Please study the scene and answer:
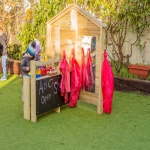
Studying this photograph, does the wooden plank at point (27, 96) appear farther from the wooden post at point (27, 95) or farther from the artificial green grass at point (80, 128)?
the artificial green grass at point (80, 128)

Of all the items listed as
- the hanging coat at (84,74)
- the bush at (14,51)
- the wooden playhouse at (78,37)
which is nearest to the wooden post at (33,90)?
the wooden playhouse at (78,37)

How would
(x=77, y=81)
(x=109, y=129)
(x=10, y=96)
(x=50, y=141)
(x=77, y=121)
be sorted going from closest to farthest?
(x=50, y=141), (x=109, y=129), (x=77, y=121), (x=77, y=81), (x=10, y=96)

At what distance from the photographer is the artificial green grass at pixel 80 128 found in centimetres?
436

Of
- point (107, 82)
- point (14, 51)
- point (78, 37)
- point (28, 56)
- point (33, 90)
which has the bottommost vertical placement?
point (33, 90)

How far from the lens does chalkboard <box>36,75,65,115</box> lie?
525 cm

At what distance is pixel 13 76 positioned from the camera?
9.05 metres

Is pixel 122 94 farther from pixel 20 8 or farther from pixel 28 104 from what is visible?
pixel 20 8

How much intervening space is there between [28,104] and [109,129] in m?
1.49

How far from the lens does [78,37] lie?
5875 mm

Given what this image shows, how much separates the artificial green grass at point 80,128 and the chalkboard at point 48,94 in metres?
0.21

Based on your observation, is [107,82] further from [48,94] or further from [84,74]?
[48,94]

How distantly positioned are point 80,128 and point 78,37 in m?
1.85

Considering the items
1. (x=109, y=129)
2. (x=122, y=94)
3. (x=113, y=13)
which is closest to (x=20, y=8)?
(x=113, y=13)

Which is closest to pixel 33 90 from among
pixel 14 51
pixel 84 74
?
pixel 84 74
